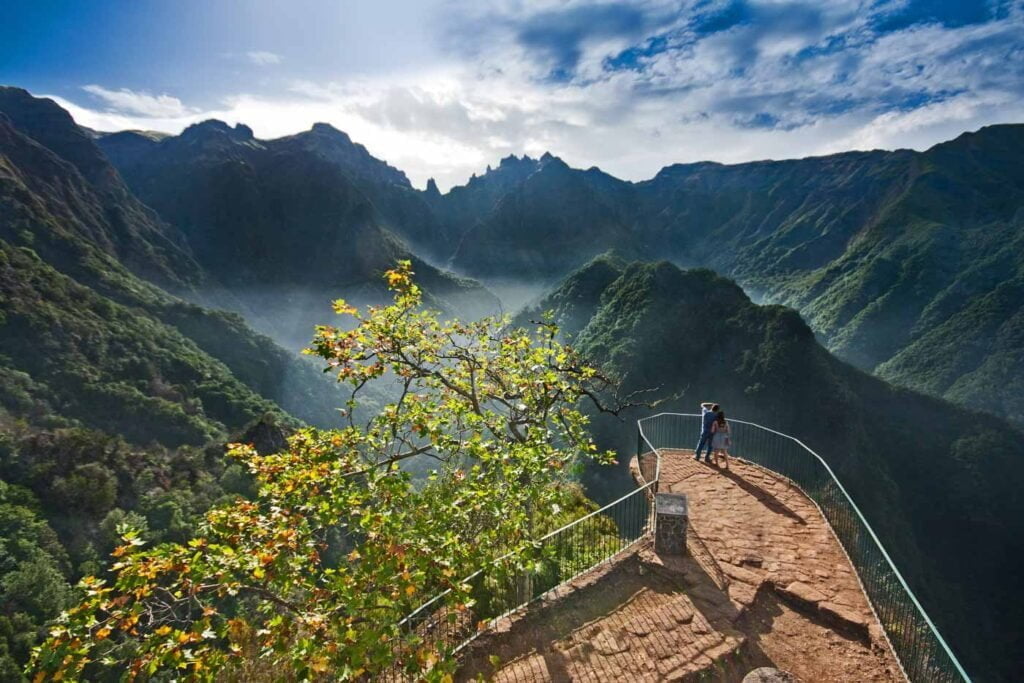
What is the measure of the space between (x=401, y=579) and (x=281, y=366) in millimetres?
86138

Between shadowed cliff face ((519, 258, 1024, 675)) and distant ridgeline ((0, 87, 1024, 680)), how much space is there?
0.28m

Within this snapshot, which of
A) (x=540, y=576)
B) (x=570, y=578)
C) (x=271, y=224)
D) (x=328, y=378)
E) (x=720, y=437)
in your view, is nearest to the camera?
(x=570, y=578)

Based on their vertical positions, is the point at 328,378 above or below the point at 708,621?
above

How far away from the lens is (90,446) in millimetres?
40875

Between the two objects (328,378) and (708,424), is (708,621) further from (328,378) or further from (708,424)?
(328,378)

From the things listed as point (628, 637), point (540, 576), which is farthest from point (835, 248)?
point (628, 637)

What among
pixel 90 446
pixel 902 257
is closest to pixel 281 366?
pixel 90 446

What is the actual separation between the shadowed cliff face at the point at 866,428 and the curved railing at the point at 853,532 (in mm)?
38734

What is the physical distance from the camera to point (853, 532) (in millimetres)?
11148

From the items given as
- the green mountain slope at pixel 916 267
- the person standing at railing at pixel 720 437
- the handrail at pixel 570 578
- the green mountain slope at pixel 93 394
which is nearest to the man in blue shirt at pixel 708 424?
the person standing at railing at pixel 720 437

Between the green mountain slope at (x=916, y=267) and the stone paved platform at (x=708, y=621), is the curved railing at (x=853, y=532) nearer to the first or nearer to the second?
the stone paved platform at (x=708, y=621)

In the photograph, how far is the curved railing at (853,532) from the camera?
7703 mm

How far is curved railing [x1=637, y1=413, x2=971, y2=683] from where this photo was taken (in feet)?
25.3

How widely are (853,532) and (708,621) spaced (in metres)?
4.44
